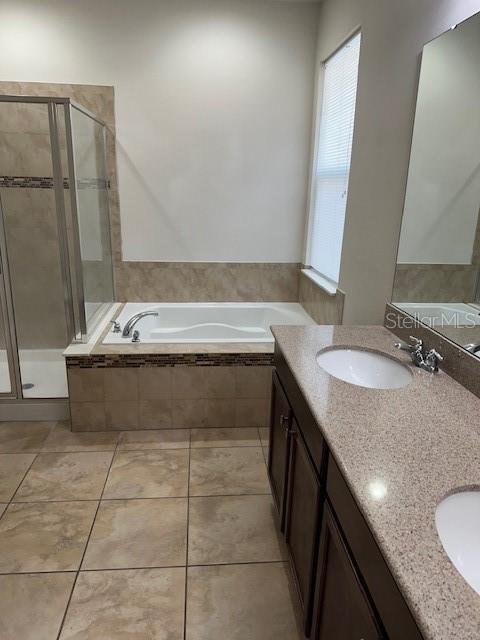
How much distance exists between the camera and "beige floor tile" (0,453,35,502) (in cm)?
219

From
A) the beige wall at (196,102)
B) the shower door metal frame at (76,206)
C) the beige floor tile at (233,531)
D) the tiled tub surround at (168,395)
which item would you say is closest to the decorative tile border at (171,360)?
the tiled tub surround at (168,395)

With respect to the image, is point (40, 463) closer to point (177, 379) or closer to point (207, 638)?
point (177, 379)

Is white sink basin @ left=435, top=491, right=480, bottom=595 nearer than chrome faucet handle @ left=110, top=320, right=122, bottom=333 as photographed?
Yes

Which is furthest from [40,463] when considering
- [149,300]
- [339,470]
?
[339,470]

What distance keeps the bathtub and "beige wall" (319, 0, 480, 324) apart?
0.98 m

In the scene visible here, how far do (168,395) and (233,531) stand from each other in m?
0.98

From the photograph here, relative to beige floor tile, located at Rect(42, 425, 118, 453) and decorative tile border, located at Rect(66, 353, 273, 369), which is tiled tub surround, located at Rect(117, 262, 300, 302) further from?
beige floor tile, located at Rect(42, 425, 118, 453)

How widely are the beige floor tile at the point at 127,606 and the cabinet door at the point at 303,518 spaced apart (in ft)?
1.51

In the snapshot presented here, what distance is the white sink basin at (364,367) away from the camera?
1651 mm

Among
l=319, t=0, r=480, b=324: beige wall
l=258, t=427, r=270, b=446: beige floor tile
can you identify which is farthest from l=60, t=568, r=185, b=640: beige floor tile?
l=319, t=0, r=480, b=324: beige wall

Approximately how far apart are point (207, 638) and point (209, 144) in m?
3.14

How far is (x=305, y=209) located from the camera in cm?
366

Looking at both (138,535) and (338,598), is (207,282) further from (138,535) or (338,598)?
(338,598)

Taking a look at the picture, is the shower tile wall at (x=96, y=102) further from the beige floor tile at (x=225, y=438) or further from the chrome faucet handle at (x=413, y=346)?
the chrome faucet handle at (x=413, y=346)
